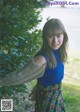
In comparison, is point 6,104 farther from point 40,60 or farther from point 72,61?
point 72,61

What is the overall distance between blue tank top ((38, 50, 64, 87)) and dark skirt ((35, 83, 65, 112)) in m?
0.04

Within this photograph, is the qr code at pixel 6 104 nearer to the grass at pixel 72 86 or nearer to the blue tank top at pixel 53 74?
the blue tank top at pixel 53 74

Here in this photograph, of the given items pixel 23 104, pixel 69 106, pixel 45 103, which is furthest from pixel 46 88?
pixel 69 106

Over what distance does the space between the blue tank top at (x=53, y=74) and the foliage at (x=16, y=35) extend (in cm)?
45

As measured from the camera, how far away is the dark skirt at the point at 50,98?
2.43m

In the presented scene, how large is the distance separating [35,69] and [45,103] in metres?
0.36

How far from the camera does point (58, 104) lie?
250 cm

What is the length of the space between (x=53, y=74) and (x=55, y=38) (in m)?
0.28

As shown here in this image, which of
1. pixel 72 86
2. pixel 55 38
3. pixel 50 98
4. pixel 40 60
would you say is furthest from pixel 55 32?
pixel 72 86

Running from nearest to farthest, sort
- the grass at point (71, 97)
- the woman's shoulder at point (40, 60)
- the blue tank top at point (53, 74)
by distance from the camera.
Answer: the woman's shoulder at point (40, 60) → the blue tank top at point (53, 74) → the grass at point (71, 97)

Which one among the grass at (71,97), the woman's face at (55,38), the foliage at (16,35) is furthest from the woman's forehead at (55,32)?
the grass at (71,97)

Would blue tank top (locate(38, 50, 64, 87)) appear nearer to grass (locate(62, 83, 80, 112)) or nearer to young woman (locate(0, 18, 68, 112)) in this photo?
young woman (locate(0, 18, 68, 112))

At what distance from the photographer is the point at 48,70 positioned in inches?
93.0

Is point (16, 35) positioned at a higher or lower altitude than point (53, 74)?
higher
